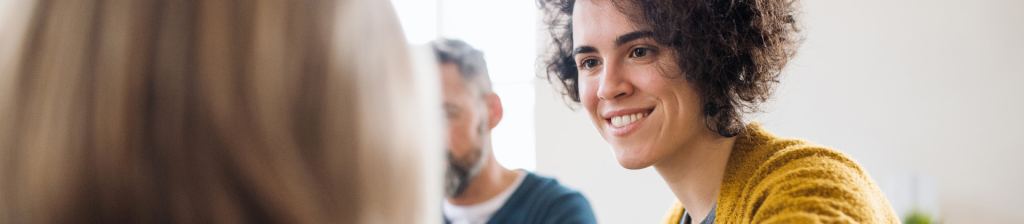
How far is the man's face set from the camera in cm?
187

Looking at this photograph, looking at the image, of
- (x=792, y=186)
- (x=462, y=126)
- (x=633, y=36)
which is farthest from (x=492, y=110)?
(x=792, y=186)

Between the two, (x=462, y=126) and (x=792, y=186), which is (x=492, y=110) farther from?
(x=792, y=186)

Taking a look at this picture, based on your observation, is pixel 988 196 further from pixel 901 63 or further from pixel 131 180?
pixel 131 180

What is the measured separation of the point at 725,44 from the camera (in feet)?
4.40

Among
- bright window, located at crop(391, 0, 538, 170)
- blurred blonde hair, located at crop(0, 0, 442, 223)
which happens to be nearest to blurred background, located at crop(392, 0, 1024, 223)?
bright window, located at crop(391, 0, 538, 170)

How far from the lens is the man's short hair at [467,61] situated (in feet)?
6.32

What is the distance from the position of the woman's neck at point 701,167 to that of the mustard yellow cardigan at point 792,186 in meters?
0.02

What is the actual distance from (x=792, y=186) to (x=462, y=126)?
862mm

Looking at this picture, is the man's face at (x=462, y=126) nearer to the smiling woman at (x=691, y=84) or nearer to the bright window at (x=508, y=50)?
the smiling woman at (x=691, y=84)

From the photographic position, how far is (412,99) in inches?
23.1

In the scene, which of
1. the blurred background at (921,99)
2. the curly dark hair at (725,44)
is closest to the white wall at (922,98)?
the blurred background at (921,99)

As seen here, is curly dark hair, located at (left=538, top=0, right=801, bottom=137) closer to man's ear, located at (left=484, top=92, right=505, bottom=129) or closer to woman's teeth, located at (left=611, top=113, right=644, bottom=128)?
woman's teeth, located at (left=611, top=113, right=644, bottom=128)

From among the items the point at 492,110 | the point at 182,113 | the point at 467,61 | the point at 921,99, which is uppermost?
the point at 182,113

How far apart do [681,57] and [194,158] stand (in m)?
0.93
